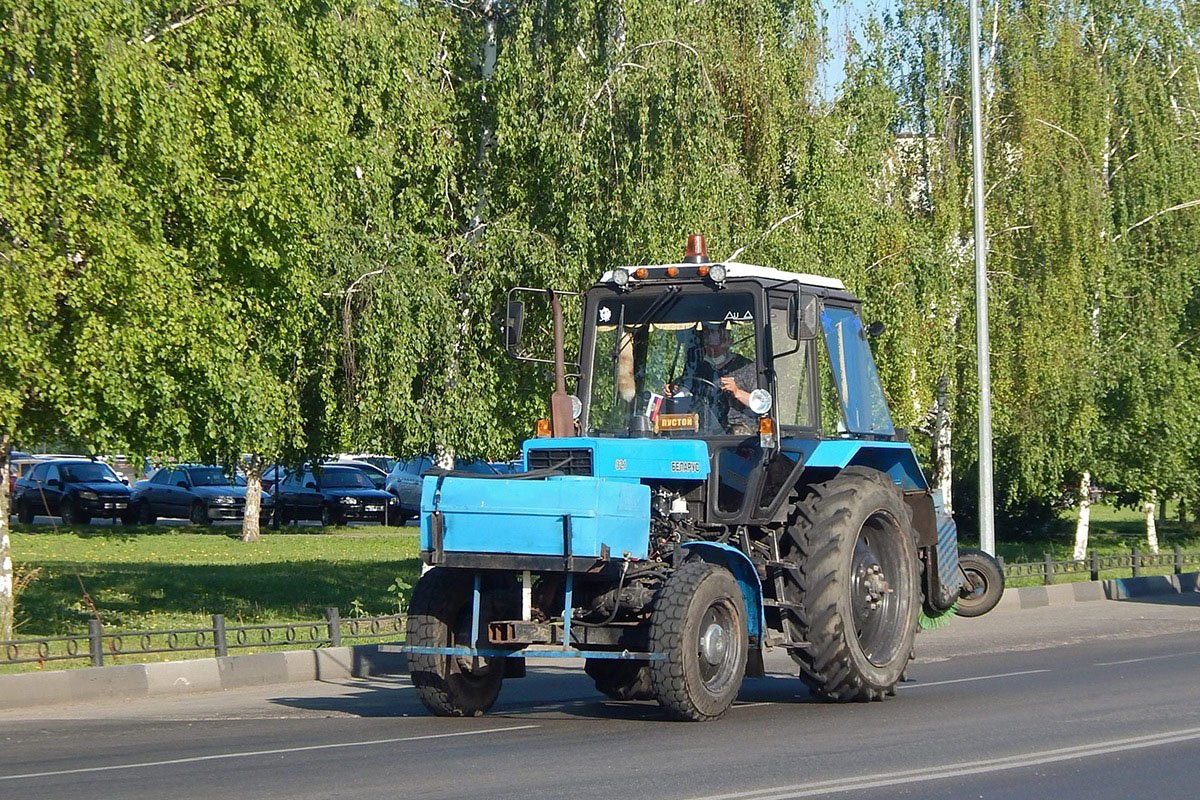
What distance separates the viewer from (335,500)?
1893 inches

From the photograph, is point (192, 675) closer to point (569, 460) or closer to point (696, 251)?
point (569, 460)

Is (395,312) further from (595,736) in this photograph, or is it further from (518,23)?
(595,736)

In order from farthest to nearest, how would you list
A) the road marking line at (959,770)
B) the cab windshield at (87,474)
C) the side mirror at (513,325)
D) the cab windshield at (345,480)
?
1. the cab windshield at (345,480)
2. the cab windshield at (87,474)
3. the side mirror at (513,325)
4. the road marking line at (959,770)

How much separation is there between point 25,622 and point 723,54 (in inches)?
473

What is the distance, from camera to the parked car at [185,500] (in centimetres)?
4766

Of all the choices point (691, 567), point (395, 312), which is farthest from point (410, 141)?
point (691, 567)

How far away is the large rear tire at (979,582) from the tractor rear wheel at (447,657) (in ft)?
17.0

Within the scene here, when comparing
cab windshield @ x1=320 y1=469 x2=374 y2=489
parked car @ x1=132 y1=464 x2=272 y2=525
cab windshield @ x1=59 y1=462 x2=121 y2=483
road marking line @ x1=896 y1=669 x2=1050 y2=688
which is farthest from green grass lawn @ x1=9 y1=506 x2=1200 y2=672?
road marking line @ x1=896 y1=669 x2=1050 y2=688

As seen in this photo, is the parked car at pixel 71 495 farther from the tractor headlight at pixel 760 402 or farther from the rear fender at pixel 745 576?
the rear fender at pixel 745 576

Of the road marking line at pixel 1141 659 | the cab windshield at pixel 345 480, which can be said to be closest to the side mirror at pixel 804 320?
the road marking line at pixel 1141 659

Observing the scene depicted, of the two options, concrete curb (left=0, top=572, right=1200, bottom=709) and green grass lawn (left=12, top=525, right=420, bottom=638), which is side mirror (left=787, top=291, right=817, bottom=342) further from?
green grass lawn (left=12, top=525, right=420, bottom=638)

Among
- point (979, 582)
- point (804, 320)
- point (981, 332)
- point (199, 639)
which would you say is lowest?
point (199, 639)

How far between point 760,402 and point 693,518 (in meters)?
1.03

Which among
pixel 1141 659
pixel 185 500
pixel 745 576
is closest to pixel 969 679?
pixel 1141 659
